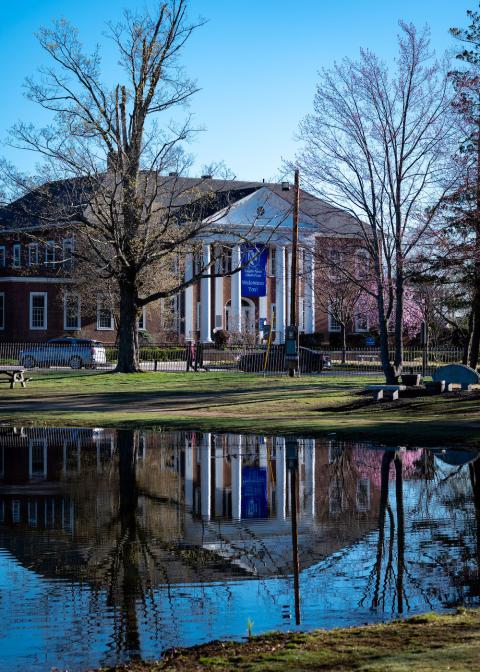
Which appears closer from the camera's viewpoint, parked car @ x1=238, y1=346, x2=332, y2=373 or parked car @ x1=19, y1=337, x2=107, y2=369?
parked car @ x1=238, y1=346, x2=332, y2=373

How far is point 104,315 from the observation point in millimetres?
70625

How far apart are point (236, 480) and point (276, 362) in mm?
33270

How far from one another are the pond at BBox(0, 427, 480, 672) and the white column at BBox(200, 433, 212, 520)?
0.05 m

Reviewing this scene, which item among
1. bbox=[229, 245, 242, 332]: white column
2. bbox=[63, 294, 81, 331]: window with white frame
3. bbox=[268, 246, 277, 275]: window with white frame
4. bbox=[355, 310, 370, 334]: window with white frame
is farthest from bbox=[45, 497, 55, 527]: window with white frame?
bbox=[268, 246, 277, 275]: window with white frame

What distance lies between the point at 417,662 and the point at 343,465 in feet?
36.2

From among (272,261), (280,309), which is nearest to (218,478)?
(272,261)

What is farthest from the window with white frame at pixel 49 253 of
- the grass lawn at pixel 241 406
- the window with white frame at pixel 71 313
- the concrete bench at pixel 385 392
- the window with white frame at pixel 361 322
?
the window with white frame at pixel 361 322

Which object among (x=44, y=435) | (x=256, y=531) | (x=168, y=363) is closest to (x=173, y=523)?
(x=256, y=531)

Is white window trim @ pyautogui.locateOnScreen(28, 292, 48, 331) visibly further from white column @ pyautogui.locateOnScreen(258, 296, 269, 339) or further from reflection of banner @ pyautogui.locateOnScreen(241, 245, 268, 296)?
white column @ pyautogui.locateOnScreen(258, 296, 269, 339)

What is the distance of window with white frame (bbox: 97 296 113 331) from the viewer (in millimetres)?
65500

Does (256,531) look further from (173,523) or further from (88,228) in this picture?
(88,228)

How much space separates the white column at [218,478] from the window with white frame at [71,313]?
1943 inches

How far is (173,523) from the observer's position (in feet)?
37.1

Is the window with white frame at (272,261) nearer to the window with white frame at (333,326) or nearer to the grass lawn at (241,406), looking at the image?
the window with white frame at (333,326)
